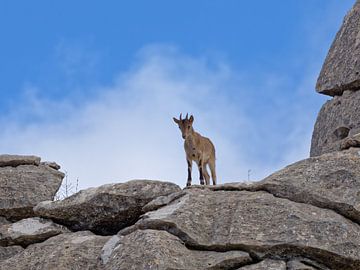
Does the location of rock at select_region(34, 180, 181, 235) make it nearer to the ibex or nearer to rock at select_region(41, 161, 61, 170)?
rock at select_region(41, 161, 61, 170)

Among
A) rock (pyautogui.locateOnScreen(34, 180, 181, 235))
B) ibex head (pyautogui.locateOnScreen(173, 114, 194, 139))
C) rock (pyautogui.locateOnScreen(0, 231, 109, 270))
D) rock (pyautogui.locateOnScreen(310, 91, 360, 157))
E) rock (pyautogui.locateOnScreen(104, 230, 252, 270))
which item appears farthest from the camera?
ibex head (pyautogui.locateOnScreen(173, 114, 194, 139))

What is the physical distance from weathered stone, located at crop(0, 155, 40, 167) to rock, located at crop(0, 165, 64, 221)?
16 centimetres

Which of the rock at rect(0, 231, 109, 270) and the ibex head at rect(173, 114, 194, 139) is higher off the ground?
the ibex head at rect(173, 114, 194, 139)

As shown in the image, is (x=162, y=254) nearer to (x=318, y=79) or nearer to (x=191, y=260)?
(x=191, y=260)

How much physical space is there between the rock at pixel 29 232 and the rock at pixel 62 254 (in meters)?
0.32

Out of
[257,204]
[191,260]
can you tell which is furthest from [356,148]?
[191,260]

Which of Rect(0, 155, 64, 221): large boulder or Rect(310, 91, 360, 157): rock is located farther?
Rect(310, 91, 360, 157): rock

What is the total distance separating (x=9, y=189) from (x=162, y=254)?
569cm

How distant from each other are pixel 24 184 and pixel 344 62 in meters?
8.34

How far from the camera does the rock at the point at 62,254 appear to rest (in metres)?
14.7

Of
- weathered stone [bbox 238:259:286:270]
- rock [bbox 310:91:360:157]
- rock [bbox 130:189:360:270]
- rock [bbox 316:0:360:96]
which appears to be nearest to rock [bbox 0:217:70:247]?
rock [bbox 130:189:360:270]

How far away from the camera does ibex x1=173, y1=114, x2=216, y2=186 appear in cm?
2361

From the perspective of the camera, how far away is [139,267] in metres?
13.4

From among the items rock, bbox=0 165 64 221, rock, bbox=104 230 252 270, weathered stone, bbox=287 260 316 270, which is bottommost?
weathered stone, bbox=287 260 316 270
